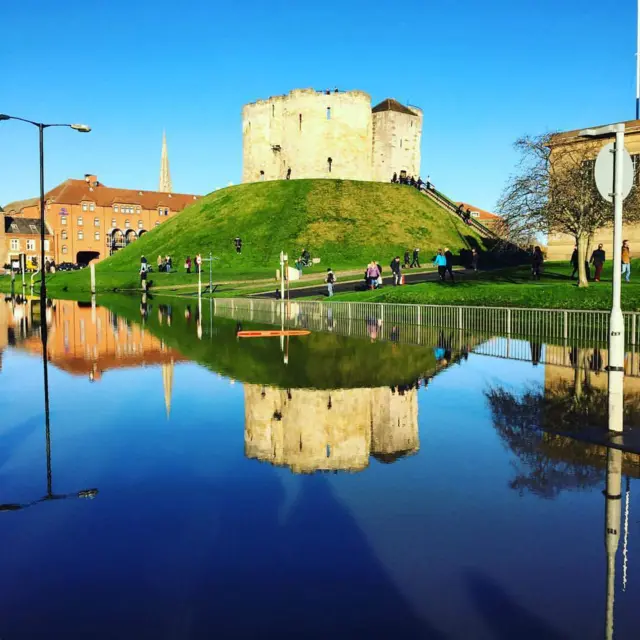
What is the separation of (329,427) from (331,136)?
84.9m

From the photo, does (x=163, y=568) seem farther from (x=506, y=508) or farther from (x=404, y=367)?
(x=404, y=367)

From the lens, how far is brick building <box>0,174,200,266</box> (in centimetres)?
12481

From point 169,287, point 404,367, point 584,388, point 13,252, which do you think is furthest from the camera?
point 13,252

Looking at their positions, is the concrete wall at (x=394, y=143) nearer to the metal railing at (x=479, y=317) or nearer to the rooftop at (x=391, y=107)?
the rooftop at (x=391, y=107)

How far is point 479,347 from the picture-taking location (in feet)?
63.5

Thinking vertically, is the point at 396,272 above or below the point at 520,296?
above

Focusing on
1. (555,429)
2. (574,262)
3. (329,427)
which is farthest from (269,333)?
(574,262)

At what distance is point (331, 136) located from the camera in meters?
90.4

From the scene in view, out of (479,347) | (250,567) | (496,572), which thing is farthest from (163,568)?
(479,347)

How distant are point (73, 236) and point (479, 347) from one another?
118692mm

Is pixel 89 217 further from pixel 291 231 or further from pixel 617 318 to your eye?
pixel 617 318

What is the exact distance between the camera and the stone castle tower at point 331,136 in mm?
90188

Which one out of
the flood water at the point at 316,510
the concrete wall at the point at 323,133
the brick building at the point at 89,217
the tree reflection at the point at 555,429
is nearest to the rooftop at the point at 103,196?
the brick building at the point at 89,217

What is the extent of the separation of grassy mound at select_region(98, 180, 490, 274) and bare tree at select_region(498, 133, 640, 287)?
2882 centimetres
